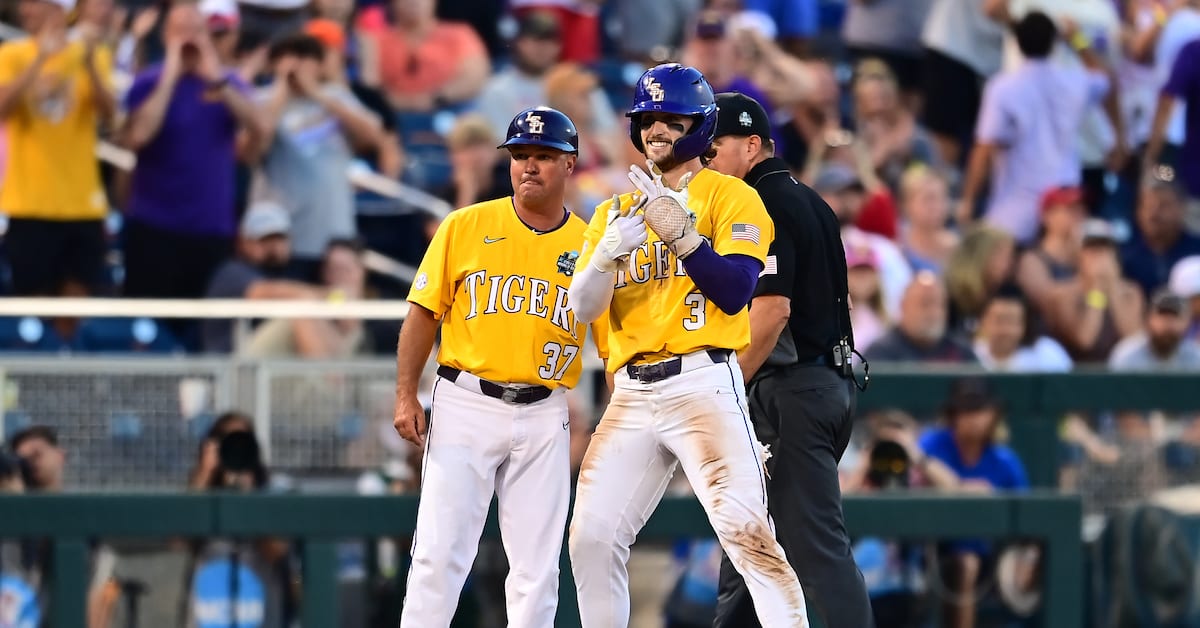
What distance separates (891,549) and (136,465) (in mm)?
3216

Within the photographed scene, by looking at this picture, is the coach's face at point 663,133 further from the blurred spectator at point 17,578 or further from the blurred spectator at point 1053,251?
the blurred spectator at point 1053,251

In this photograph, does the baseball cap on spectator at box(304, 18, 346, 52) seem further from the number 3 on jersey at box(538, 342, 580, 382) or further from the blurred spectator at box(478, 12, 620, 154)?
the number 3 on jersey at box(538, 342, 580, 382)

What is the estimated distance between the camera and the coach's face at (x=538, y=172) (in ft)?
19.2

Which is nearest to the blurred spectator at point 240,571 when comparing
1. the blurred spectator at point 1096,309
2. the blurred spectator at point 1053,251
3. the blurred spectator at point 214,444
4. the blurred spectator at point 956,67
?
the blurred spectator at point 214,444

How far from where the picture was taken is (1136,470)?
9.04m

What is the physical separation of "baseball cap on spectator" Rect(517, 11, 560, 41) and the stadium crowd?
2 cm

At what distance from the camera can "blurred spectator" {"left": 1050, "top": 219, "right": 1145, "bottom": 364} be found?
10.2 meters

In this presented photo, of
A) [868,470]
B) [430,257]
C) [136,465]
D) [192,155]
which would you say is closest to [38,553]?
[136,465]

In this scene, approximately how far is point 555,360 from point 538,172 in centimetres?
56

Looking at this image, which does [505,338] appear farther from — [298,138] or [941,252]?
[941,252]

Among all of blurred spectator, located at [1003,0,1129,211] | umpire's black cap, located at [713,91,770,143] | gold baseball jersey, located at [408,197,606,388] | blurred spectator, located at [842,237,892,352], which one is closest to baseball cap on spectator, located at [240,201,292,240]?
blurred spectator, located at [842,237,892,352]

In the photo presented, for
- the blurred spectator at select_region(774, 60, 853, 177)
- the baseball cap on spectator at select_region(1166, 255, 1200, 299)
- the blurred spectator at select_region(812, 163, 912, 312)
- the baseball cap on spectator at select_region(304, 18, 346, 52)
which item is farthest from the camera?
the blurred spectator at select_region(774, 60, 853, 177)

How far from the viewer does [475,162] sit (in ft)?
32.4

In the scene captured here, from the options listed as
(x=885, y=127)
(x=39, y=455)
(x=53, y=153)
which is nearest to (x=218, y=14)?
(x=53, y=153)
